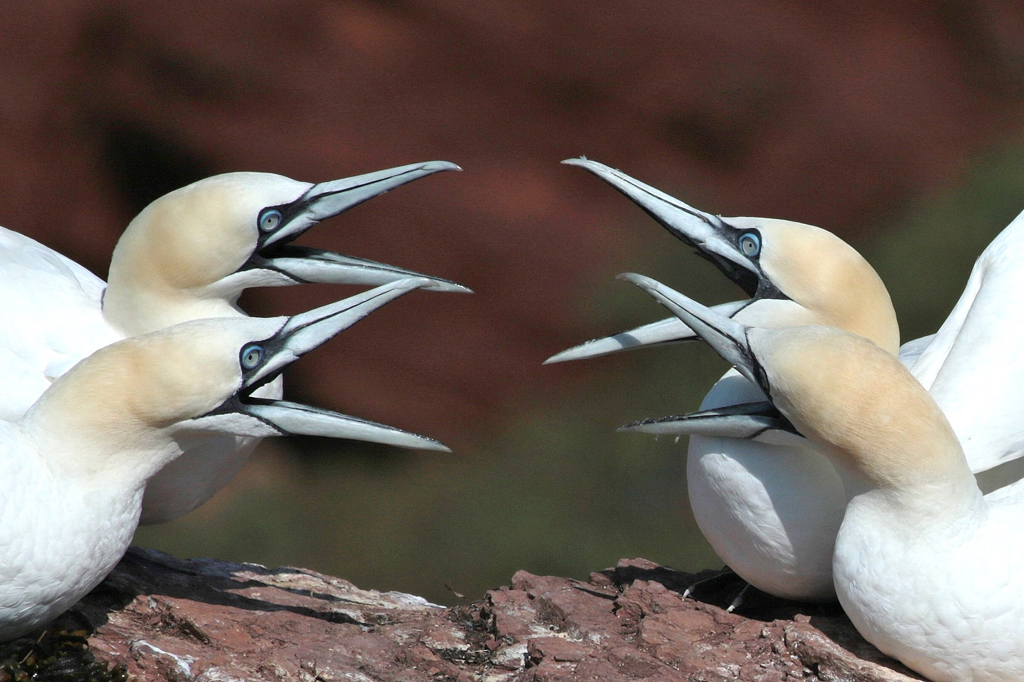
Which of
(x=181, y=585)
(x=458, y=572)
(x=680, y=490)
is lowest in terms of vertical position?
(x=458, y=572)

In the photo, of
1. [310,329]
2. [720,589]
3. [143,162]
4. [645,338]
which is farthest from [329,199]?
[143,162]

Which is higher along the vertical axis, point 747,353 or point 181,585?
point 747,353

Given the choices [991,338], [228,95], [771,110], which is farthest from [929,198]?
[991,338]

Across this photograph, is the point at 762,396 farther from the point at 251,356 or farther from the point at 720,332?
the point at 251,356

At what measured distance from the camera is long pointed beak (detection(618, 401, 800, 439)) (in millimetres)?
4453

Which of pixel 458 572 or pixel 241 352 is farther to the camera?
pixel 458 572

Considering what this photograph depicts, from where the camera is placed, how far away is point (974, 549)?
4145 mm

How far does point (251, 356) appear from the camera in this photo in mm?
4383

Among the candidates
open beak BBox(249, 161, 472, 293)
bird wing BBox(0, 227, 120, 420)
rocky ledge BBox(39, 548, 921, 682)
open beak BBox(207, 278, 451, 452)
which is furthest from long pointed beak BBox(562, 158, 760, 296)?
bird wing BBox(0, 227, 120, 420)

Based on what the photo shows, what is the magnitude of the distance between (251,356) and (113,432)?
527 millimetres

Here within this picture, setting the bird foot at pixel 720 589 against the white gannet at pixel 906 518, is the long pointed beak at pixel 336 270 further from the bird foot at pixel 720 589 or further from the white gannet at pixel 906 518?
the white gannet at pixel 906 518

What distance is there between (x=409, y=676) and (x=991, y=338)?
2475mm

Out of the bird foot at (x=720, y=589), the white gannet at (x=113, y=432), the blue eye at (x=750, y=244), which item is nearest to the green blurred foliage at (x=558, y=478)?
the bird foot at (x=720, y=589)

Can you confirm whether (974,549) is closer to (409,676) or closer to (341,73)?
(409,676)
